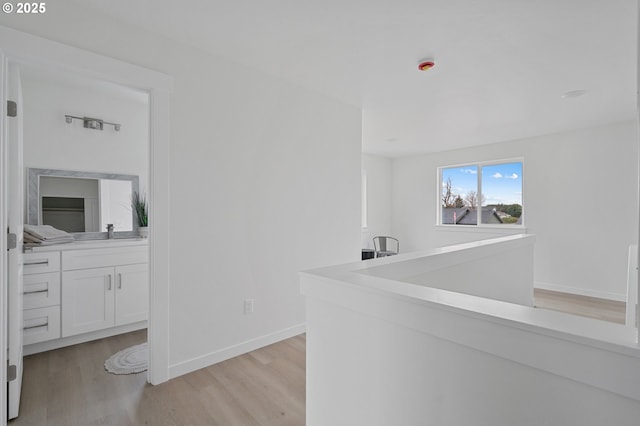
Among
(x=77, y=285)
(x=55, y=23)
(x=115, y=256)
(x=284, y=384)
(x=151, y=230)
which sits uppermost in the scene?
(x=55, y=23)

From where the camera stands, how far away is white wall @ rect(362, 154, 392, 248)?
6.39m

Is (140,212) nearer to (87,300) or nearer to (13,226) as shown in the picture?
(87,300)

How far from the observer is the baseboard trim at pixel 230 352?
7.38 ft

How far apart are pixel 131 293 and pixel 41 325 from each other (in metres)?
0.67

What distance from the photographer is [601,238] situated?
4.28 meters

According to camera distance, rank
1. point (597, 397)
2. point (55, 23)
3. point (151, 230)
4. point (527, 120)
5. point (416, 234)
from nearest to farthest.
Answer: point (597, 397) → point (55, 23) → point (151, 230) → point (527, 120) → point (416, 234)

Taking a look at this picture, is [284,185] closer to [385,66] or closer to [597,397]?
[385,66]

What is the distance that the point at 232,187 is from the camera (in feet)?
8.35

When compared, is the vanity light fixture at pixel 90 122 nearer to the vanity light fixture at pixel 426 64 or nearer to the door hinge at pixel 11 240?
the door hinge at pixel 11 240

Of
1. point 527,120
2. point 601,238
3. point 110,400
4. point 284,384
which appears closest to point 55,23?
point 110,400

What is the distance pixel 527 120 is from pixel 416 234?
3001mm

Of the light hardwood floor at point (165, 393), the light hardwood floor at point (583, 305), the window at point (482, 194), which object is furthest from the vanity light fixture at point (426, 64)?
the window at point (482, 194)

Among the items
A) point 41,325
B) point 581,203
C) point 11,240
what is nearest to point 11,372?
point 11,240

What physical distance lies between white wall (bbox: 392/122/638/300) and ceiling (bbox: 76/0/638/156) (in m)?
0.78
